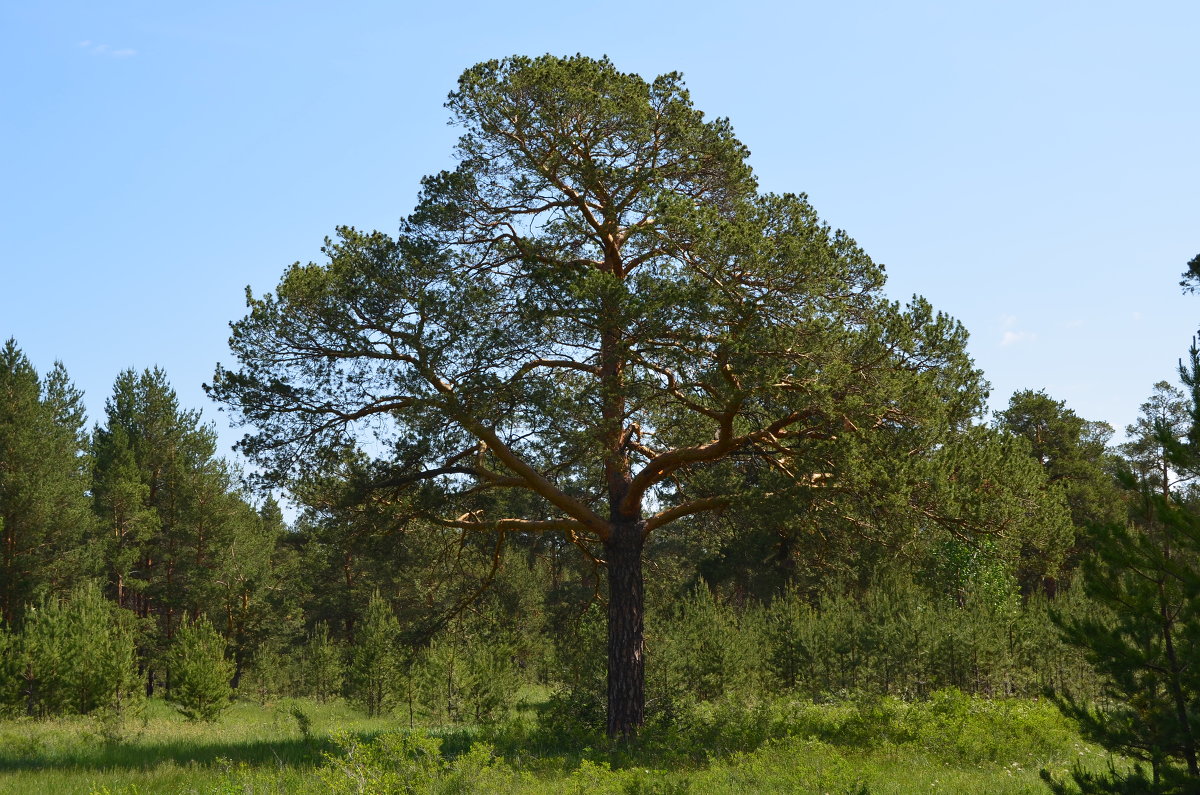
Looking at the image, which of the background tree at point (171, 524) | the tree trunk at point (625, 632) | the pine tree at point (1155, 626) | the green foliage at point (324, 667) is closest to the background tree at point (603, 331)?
the tree trunk at point (625, 632)

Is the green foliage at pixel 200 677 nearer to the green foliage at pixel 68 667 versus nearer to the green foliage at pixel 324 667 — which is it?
the green foliage at pixel 68 667

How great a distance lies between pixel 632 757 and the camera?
42.2 ft

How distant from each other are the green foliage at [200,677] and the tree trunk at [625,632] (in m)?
14.6

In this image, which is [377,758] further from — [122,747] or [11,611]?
[11,611]

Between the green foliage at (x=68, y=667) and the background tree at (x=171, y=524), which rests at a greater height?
the background tree at (x=171, y=524)

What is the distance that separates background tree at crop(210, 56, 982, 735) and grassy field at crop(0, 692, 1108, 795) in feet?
6.79

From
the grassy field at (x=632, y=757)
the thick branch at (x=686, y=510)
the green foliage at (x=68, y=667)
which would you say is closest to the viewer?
the grassy field at (x=632, y=757)

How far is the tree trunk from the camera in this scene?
14.5m

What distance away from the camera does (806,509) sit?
555 inches

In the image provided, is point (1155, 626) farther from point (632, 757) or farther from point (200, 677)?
point (200, 677)

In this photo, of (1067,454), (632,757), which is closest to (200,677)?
(632,757)

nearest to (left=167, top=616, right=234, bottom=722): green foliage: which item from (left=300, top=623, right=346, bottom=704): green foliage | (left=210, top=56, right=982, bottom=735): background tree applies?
(left=300, top=623, right=346, bottom=704): green foliage

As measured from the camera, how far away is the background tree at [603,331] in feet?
41.1

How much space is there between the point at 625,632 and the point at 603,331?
5.54 metres
